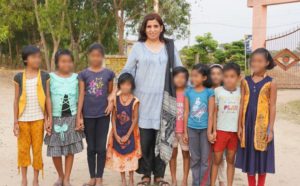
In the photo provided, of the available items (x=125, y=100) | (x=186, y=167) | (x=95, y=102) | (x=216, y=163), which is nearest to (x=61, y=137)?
(x=95, y=102)

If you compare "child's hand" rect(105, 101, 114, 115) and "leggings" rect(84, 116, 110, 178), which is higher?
"child's hand" rect(105, 101, 114, 115)

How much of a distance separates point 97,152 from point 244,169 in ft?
5.18

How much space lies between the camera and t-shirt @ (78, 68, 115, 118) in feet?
13.8

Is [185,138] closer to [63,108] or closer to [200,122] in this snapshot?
[200,122]

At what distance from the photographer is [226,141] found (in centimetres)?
394

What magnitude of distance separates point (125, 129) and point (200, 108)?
846 mm

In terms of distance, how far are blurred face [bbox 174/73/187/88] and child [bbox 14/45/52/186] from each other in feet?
4.41

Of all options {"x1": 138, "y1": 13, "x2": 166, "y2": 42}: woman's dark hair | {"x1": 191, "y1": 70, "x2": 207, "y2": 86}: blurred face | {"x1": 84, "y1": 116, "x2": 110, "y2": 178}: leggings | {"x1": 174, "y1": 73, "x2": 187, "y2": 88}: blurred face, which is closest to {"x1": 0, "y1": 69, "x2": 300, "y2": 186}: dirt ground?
{"x1": 84, "y1": 116, "x2": 110, "y2": 178}: leggings

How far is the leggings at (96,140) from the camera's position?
14.0ft

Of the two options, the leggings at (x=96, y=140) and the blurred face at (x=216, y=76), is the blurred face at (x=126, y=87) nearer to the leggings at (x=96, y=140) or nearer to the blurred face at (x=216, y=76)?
the leggings at (x=96, y=140)

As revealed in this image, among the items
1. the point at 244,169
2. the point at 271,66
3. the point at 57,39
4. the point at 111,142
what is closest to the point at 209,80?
the point at 271,66

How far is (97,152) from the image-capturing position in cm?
435

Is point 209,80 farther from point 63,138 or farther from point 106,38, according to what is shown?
point 106,38

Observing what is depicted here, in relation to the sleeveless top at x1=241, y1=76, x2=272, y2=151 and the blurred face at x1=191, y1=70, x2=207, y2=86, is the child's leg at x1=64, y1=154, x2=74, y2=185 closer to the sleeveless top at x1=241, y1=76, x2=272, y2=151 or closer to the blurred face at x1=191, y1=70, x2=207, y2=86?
the blurred face at x1=191, y1=70, x2=207, y2=86
